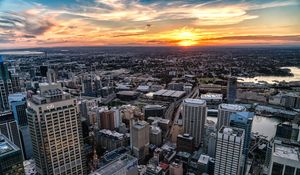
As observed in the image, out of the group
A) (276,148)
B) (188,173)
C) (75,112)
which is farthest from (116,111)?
(276,148)

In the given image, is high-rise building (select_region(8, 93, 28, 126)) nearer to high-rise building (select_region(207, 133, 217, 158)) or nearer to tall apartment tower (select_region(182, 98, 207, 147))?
tall apartment tower (select_region(182, 98, 207, 147))

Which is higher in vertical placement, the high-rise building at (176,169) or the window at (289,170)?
the window at (289,170)

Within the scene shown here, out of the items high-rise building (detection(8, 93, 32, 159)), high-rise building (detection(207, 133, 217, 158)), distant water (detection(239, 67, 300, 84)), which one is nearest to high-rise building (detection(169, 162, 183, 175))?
high-rise building (detection(207, 133, 217, 158))

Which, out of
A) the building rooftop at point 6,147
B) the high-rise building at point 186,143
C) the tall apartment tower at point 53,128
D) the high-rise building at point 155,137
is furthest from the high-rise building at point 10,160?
the high-rise building at point 155,137

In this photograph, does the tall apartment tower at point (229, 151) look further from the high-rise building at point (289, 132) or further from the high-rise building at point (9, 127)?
the high-rise building at point (9, 127)

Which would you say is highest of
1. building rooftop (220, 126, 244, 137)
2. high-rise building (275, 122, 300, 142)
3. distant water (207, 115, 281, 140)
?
building rooftop (220, 126, 244, 137)
